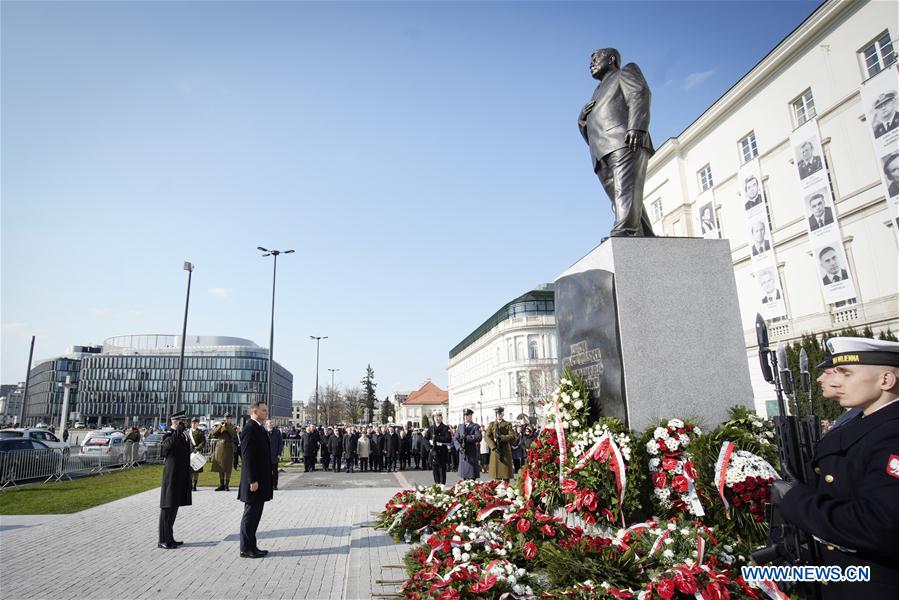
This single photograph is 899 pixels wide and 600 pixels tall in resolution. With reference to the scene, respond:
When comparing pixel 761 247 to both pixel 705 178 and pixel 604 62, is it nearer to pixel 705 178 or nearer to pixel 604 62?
pixel 705 178

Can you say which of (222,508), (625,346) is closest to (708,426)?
(625,346)

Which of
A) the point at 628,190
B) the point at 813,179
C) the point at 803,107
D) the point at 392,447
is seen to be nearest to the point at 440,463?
the point at 392,447

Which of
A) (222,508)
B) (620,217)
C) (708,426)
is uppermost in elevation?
(620,217)

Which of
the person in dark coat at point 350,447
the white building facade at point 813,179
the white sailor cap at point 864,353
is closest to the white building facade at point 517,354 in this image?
the white building facade at point 813,179

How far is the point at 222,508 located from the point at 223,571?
5765mm

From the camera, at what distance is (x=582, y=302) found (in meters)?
5.96

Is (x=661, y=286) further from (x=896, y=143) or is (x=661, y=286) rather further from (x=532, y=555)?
(x=896, y=143)

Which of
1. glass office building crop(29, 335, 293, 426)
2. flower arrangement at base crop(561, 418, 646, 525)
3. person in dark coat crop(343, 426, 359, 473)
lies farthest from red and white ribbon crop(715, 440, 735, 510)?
glass office building crop(29, 335, 293, 426)

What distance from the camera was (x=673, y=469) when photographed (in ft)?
14.9

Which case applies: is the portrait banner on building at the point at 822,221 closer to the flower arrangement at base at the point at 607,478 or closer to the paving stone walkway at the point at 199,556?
the paving stone walkway at the point at 199,556

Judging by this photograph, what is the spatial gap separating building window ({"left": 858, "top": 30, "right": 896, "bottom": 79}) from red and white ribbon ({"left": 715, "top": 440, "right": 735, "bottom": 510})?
97.6 feet

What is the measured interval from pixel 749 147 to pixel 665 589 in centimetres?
3953

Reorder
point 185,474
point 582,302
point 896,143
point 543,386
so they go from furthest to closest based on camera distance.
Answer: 1. point 543,386
2. point 896,143
3. point 185,474
4. point 582,302

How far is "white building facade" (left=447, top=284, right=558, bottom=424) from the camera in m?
68.8
